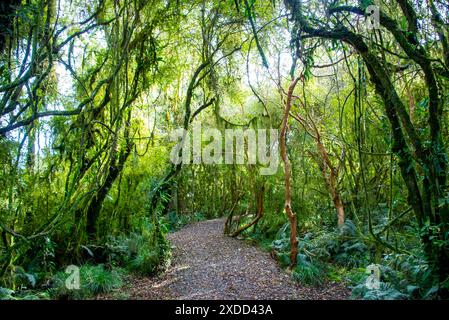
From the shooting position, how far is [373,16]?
2.94m

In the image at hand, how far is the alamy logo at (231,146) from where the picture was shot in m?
7.69

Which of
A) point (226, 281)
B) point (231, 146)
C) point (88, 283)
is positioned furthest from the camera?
point (231, 146)

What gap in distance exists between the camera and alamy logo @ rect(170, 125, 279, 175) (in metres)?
7.69

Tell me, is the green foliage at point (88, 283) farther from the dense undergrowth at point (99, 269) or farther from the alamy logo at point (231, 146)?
the alamy logo at point (231, 146)

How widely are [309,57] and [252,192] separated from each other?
5.77 m

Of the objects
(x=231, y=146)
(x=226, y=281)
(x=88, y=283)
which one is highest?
(x=231, y=146)

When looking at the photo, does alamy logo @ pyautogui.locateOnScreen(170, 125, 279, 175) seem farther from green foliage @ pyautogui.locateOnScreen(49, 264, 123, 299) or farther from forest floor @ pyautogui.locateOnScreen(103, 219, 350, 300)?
green foliage @ pyautogui.locateOnScreen(49, 264, 123, 299)

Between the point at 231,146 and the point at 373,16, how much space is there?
6233 mm

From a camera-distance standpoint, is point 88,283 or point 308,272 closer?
point 88,283

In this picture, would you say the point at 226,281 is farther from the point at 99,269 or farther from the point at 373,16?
the point at 373,16

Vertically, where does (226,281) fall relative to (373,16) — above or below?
below

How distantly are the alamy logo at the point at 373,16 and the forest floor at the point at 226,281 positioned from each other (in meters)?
3.29

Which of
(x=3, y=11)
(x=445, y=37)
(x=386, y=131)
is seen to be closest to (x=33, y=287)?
(x=3, y=11)

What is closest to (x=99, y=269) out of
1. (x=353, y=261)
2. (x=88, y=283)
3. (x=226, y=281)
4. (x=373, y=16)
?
(x=88, y=283)
